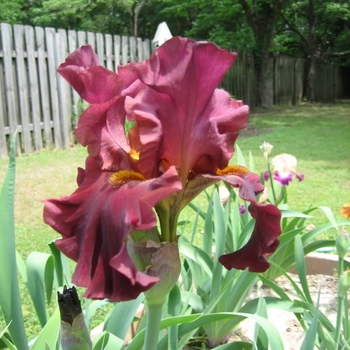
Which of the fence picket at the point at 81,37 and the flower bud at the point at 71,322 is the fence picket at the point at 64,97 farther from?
the flower bud at the point at 71,322

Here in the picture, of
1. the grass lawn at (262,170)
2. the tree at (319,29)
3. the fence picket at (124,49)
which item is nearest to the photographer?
the grass lawn at (262,170)

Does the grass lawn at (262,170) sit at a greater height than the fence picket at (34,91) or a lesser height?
lesser

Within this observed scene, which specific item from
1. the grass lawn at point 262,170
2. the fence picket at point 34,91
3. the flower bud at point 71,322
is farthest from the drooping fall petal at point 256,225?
the fence picket at point 34,91

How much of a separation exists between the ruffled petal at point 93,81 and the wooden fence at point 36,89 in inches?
203

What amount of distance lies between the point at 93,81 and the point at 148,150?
0.45 ft

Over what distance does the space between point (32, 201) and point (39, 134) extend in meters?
2.37

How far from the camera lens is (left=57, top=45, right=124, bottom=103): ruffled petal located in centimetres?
66

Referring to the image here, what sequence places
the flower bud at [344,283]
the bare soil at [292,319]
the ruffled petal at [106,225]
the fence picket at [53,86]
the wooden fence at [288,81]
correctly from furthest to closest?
the wooden fence at [288,81] → the fence picket at [53,86] → the bare soil at [292,319] → the flower bud at [344,283] → the ruffled petal at [106,225]

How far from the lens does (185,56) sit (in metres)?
0.64

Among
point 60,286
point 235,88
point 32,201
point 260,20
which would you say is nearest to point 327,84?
point 260,20

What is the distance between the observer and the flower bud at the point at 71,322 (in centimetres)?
65

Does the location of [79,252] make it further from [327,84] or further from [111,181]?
[327,84]

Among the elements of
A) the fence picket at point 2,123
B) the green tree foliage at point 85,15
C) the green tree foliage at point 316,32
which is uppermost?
the green tree foliage at point 85,15

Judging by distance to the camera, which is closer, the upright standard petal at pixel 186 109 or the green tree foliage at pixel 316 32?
the upright standard petal at pixel 186 109
